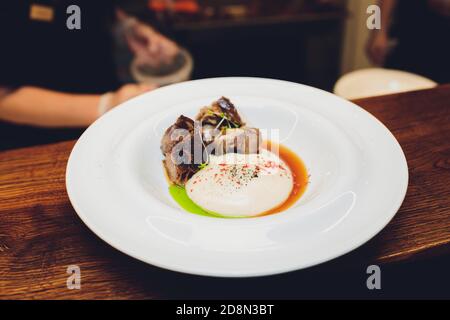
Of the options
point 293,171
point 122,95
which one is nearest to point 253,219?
point 293,171

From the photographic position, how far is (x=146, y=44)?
10.5 feet

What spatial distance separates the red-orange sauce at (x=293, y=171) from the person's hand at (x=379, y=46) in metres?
2.45

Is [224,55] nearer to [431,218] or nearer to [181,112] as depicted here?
[181,112]

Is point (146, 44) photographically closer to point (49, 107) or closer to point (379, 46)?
point (49, 107)

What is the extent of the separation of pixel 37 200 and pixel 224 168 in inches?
24.0

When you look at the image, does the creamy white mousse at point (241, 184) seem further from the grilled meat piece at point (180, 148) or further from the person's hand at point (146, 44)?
the person's hand at point (146, 44)

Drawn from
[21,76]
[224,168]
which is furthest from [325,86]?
[224,168]

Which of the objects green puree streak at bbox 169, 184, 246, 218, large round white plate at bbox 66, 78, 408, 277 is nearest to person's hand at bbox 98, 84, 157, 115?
large round white plate at bbox 66, 78, 408, 277

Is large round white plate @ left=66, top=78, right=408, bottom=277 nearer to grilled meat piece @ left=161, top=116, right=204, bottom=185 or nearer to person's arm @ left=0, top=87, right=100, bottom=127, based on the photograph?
grilled meat piece @ left=161, top=116, right=204, bottom=185

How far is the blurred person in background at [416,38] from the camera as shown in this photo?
10.2ft

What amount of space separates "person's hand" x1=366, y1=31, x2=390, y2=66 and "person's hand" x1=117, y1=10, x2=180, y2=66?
67.2 inches

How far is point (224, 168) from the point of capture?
1532 millimetres

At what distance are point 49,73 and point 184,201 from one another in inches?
64.8

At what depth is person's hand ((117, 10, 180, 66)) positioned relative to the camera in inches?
121
